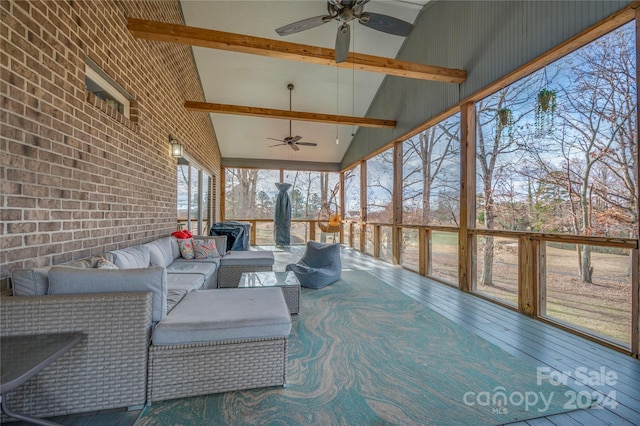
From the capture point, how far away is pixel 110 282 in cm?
171

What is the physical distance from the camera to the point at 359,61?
12.9 feet

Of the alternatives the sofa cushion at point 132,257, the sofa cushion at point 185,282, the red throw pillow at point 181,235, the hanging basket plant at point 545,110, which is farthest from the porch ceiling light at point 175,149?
the hanging basket plant at point 545,110

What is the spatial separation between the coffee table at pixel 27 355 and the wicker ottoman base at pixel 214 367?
1.41ft

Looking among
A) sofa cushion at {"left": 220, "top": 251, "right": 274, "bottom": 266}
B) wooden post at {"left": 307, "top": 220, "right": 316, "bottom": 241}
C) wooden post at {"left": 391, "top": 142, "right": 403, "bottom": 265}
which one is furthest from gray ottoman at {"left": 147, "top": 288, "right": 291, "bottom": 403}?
wooden post at {"left": 307, "top": 220, "right": 316, "bottom": 241}

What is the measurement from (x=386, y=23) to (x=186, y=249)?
3862 millimetres

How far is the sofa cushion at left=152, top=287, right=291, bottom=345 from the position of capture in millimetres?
1697

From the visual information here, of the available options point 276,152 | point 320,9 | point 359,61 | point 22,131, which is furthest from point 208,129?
point 22,131

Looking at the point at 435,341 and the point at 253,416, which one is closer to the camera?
the point at 253,416

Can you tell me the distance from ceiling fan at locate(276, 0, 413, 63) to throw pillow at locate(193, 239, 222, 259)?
3016 mm

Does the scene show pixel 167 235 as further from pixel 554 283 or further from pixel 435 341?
pixel 554 283

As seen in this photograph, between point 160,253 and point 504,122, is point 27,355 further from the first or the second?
point 504,122

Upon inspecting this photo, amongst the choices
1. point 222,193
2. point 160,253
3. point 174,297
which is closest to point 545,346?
point 174,297

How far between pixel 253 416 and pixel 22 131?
85.9 inches

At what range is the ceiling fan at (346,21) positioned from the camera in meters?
3.02
